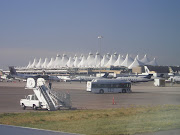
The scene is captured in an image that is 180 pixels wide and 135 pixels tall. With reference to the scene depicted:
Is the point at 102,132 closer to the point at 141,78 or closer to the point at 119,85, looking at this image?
the point at 119,85

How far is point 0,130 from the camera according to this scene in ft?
32.6

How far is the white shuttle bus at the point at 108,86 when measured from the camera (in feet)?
155

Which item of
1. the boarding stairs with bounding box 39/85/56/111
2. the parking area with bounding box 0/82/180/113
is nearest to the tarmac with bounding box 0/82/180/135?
the parking area with bounding box 0/82/180/113

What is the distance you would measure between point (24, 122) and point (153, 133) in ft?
24.6

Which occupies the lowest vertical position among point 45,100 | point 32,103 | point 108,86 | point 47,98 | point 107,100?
point 32,103

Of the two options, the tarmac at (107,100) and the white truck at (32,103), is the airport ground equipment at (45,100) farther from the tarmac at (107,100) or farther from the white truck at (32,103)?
the tarmac at (107,100)

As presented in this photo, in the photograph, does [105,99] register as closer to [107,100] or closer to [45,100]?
[107,100]

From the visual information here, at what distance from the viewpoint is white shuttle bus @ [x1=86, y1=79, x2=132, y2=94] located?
47.3 meters

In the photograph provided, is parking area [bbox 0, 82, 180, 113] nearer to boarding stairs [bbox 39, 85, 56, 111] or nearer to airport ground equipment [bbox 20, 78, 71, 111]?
airport ground equipment [bbox 20, 78, 71, 111]

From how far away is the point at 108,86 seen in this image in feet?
157

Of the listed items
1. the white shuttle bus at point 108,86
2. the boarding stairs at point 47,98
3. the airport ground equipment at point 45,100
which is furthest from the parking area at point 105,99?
the white shuttle bus at point 108,86

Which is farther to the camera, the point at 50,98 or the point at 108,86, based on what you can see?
the point at 108,86

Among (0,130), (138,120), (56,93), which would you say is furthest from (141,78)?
(0,130)

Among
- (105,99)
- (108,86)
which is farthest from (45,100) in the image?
(108,86)
